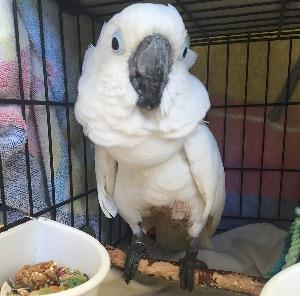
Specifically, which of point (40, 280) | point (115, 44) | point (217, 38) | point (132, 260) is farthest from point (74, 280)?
point (217, 38)

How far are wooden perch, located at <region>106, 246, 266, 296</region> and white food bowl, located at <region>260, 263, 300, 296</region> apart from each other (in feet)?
0.53

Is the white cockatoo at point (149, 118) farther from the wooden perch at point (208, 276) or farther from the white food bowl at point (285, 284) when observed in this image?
the white food bowl at point (285, 284)

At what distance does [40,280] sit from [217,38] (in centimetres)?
89

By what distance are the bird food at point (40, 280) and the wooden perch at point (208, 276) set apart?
19 centimetres

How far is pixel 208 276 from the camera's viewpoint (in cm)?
62

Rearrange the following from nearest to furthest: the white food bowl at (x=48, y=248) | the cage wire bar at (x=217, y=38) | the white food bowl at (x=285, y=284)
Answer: the white food bowl at (x=285, y=284) → the white food bowl at (x=48, y=248) → the cage wire bar at (x=217, y=38)

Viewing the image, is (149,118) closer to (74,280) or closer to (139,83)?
(139,83)

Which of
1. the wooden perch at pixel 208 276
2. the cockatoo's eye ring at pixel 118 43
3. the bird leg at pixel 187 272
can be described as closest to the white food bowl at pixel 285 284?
the wooden perch at pixel 208 276

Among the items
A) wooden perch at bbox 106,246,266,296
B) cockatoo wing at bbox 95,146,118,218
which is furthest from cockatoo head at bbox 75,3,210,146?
wooden perch at bbox 106,246,266,296

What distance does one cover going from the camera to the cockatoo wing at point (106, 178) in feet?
2.35

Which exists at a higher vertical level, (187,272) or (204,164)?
(204,164)

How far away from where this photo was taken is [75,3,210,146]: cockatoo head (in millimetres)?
529

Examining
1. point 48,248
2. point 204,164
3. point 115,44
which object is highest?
point 115,44

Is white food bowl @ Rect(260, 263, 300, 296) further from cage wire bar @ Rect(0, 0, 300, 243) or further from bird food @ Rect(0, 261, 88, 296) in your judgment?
cage wire bar @ Rect(0, 0, 300, 243)
